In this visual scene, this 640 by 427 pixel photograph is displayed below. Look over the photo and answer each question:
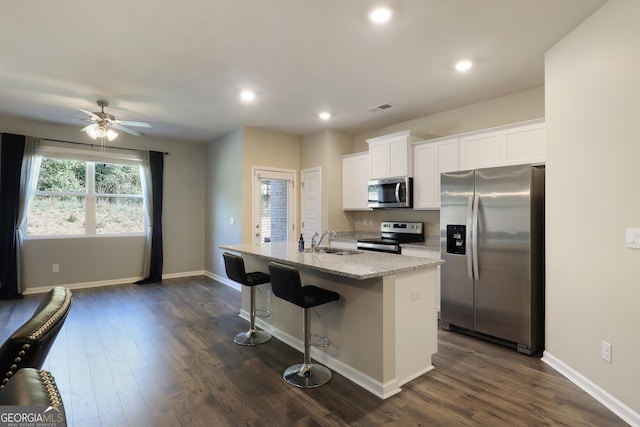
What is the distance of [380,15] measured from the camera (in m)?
2.45

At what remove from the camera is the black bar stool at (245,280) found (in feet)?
10.6

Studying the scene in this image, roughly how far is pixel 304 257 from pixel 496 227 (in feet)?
6.32

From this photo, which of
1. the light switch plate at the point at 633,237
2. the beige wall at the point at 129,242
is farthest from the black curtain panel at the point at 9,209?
the light switch plate at the point at 633,237

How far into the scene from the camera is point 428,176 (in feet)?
14.9

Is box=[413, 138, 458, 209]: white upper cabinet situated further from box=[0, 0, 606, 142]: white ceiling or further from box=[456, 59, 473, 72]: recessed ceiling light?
box=[456, 59, 473, 72]: recessed ceiling light

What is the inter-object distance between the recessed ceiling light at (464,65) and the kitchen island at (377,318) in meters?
1.95

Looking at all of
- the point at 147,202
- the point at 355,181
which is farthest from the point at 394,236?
the point at 147,202

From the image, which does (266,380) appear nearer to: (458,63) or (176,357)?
(176,357)

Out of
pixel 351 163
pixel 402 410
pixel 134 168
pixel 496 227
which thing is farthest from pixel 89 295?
pixel 496 227

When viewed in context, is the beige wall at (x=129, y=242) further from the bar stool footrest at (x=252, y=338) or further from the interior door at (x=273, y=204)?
the bar stool footrest at (x=252, y=338)

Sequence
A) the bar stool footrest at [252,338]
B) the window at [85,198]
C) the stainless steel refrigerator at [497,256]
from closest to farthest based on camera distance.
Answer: the stainless steel refrigerator at [497,256], the bar stool footrest at [252,338], the window at [85,198]

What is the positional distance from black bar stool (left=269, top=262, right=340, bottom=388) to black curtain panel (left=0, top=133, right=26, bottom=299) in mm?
4837

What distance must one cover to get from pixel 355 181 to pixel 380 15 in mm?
3348

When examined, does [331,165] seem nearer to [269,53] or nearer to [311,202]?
[311,202]
